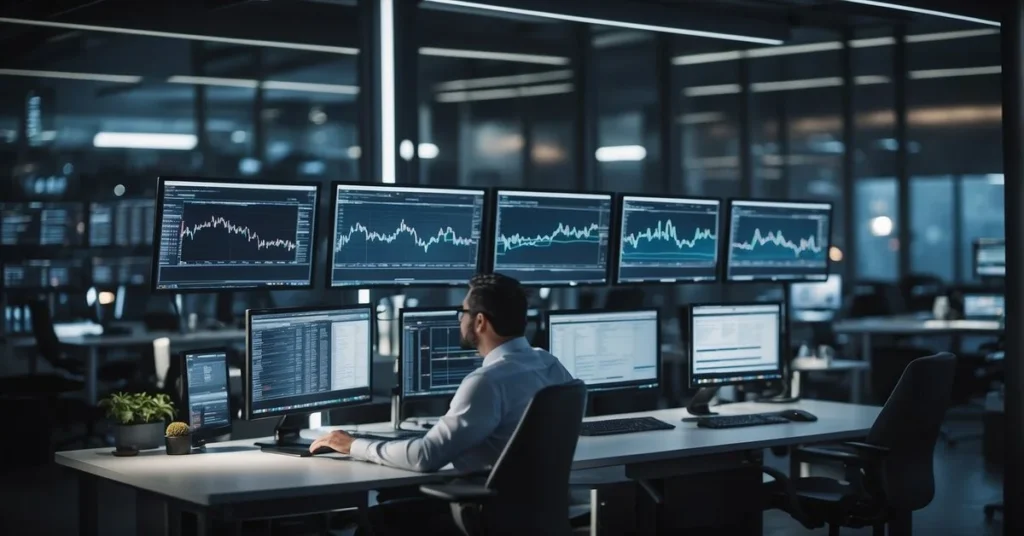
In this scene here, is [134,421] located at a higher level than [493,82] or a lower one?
lower

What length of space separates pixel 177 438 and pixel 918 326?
796cm

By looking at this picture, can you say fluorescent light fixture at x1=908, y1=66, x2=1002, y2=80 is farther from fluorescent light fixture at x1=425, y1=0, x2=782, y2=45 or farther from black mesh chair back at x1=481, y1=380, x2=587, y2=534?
black mesh chair back at x1=481, y1=380, x2=587, y2=534

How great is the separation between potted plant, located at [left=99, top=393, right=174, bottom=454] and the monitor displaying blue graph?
2155 mm

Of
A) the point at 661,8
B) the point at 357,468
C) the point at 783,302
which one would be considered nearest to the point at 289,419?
the point at 357,468

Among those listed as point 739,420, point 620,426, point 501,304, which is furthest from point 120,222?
point 501,304

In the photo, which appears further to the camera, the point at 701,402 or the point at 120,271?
the point at 120,271

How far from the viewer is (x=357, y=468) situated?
157 inches

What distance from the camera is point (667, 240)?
18.6 feet

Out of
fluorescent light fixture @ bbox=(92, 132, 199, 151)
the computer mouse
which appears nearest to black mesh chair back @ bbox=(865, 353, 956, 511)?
the computer mouse

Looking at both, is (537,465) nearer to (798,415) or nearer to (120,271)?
(798,415)

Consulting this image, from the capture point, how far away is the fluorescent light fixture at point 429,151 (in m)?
13.7

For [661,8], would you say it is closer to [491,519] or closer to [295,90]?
[491,519]

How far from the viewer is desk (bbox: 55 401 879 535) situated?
3668mm

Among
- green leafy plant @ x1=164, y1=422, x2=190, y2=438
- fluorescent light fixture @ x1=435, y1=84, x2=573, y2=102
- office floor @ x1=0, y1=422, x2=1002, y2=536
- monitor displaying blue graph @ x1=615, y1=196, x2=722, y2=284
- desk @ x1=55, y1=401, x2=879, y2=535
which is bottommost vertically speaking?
office floor @ x1=0, y1=422, x2=1002, y2=536
